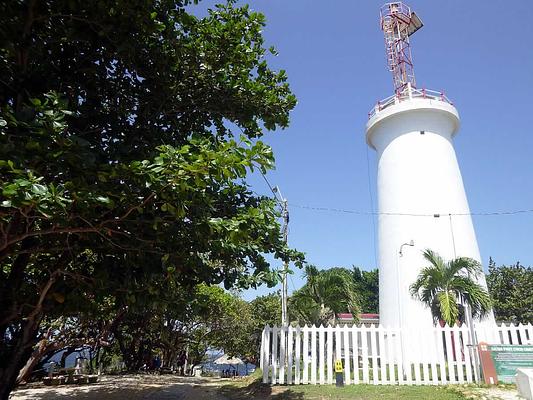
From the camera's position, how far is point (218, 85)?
726cm

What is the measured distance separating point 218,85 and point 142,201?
307 cm

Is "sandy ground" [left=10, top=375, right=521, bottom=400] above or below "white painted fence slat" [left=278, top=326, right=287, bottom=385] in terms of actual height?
below

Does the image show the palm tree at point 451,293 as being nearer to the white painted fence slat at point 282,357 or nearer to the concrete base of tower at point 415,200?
the concrete base of tower at point 415,200

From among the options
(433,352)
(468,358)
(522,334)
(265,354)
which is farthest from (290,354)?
(522,334)

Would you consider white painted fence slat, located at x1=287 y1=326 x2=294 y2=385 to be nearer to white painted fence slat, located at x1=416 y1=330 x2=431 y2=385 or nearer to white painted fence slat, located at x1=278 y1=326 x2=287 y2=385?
white painted fence slat, located at x1=278 y1=326 x2=287 y2=385

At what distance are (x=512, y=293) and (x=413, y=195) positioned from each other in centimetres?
1466

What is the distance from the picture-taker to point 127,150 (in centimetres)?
592

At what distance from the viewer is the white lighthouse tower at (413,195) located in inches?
738

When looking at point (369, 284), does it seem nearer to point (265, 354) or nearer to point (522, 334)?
point (522, 334)

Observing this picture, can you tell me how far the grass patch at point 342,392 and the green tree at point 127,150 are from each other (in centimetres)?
426

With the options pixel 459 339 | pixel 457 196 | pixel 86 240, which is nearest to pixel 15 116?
pixel 86 240

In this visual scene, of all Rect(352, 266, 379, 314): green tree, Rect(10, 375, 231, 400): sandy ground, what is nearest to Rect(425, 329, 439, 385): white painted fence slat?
Rect(10, 375, 231, 400): sandy ground

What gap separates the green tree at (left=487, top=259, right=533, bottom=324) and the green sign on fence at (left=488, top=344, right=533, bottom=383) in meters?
18.0

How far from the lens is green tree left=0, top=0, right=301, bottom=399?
4621 mm
